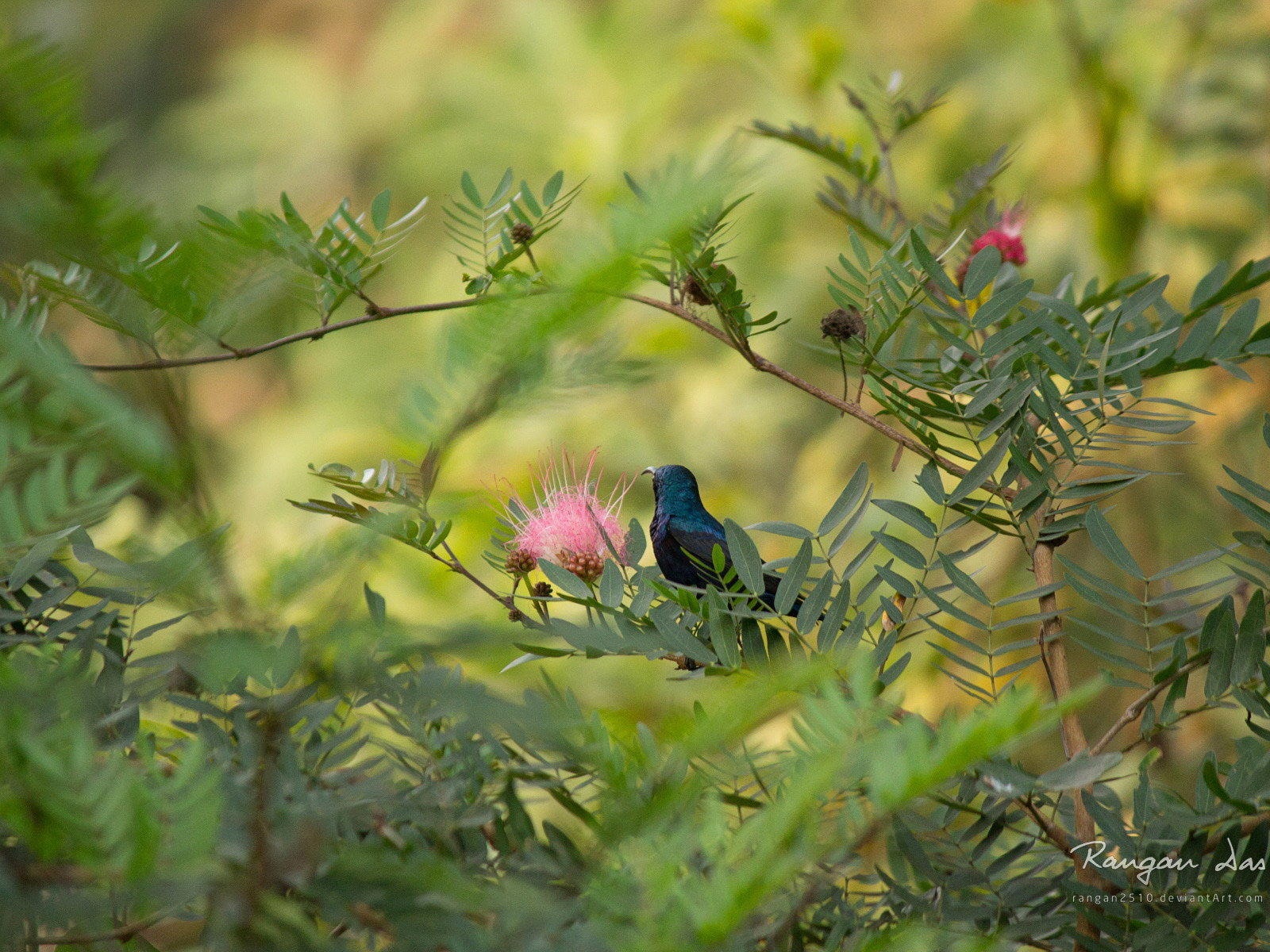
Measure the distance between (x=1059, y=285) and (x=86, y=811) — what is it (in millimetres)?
561

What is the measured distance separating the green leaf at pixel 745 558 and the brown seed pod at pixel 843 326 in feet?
0.31

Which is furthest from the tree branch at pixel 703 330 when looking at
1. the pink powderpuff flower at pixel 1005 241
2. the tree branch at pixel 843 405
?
the pink powderpuff flower at pixel 1005 241

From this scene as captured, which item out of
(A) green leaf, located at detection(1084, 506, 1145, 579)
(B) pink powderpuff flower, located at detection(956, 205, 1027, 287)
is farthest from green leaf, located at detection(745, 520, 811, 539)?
(B) pink powderpuff flower, located at detection(956, 205, 1027, 287)

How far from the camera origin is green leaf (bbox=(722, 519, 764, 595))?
0.45m

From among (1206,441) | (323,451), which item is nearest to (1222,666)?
(1206,441)

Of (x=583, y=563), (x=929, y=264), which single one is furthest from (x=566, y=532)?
(x=929, y=264)

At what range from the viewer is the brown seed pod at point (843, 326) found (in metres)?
0.46

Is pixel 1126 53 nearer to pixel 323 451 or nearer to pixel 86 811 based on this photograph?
pixel 323 451

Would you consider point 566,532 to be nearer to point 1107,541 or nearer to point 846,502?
point 846,502

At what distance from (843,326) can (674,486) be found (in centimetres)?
35

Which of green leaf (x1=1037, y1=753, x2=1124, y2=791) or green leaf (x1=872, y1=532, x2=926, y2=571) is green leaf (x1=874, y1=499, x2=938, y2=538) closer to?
green leaf (x1=872, y1=532, x2=926, y2=571)

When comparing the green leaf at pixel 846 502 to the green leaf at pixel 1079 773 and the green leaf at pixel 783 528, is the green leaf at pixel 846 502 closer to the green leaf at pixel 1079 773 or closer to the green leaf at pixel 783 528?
the green leaf at pixel 783 528

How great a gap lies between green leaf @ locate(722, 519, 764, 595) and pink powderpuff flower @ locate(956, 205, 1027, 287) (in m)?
0.26

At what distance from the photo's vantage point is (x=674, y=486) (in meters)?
0.80
